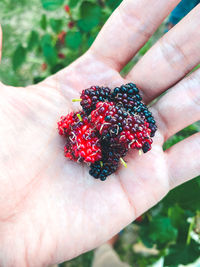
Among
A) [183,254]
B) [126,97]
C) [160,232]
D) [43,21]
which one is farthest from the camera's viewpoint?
[43,21]

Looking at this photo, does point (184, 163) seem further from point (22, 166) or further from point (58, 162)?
→ point (22, 166)

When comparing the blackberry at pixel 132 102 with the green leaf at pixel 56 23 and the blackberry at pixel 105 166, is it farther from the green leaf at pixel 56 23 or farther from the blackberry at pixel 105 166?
the green leaf at pixel 56 23

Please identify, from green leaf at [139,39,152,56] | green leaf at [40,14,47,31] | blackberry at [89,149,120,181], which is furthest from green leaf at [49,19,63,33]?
blackberry at [89,149,120,181]

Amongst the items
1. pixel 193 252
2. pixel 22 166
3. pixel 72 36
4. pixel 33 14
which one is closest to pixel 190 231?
pixel 193 252

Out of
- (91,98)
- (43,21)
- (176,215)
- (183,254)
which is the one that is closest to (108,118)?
(91,98)

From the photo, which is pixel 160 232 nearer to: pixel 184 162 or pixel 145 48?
pixel 184 162

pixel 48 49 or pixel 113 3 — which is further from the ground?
pixel 113 3

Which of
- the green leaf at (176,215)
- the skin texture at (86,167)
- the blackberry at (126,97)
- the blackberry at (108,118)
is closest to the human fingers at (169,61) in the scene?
the skin texture at (86,167)

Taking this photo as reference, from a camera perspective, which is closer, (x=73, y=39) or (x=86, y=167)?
(x=86, y=167)
